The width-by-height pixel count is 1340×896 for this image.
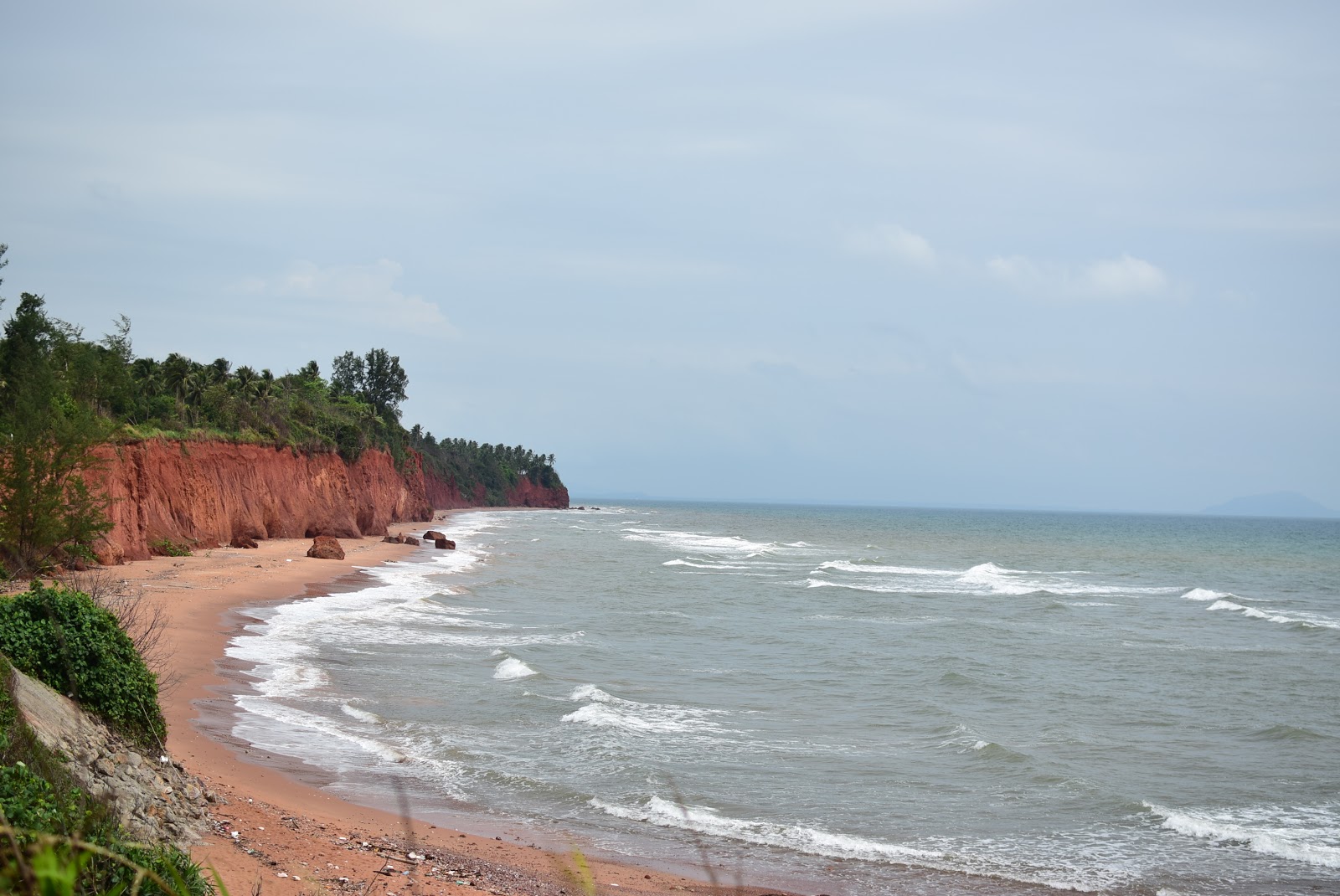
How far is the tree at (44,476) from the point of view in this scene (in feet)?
84.1

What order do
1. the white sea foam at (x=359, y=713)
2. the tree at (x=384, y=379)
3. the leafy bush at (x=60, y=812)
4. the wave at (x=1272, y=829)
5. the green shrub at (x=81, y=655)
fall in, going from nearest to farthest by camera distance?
the leafy bush at (x=60, y=812) < the green shrub at (x=81, y=655) < the wave at (x=1272, y=829) < the white sea foam at (x=359, y=713) < the tree at (x=384, y=379)

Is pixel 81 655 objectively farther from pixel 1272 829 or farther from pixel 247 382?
pixel 247 382

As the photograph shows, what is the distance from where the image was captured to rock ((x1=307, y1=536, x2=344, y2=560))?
155ft

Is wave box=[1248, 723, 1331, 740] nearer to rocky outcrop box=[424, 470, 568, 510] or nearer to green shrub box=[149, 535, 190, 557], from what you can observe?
green shrub box=[149, 535, 190, 557]

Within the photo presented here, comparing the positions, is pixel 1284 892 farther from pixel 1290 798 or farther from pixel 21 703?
pixel 21 703

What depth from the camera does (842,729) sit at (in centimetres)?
1991

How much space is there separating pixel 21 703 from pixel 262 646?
15691 mm

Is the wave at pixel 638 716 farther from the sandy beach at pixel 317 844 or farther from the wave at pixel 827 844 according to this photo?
the sandy beach at pixel 317 844

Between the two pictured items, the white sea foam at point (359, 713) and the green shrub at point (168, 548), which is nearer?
the white sea foam at point (359, 713)

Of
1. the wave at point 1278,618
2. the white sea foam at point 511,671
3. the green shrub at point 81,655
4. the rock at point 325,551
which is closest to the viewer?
the green shrub at point 81,655

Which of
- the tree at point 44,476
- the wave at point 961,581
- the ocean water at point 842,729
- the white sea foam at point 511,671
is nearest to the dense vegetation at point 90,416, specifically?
the tree at point 44,476

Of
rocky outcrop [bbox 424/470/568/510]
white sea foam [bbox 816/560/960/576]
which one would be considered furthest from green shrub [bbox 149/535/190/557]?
rocky outcrop [bbox 424/470/568/510]

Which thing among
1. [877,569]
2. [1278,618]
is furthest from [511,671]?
[877,569]

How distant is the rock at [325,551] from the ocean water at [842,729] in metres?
6.26
